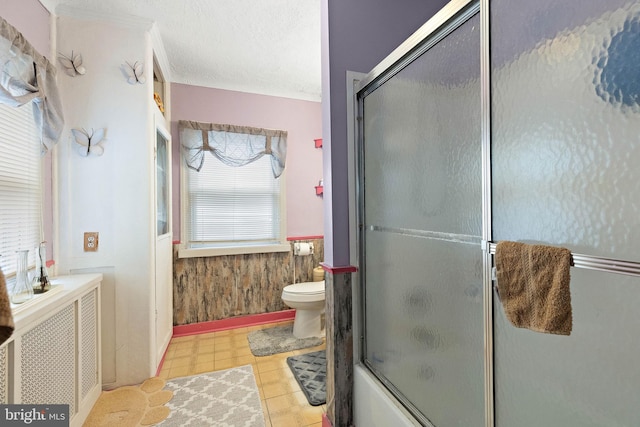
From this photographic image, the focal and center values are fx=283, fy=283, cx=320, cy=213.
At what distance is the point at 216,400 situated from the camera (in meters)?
1.83

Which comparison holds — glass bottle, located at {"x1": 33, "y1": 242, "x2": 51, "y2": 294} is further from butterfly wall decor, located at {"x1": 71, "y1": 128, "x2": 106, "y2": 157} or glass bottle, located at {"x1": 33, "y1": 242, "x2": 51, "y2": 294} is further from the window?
the window

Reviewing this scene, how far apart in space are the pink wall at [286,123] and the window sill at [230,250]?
0.19 meters

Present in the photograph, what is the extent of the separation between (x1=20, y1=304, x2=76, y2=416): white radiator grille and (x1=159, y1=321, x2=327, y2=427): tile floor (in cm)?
73

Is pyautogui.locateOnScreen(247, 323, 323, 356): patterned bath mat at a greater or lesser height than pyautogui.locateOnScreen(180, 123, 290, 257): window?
lesser

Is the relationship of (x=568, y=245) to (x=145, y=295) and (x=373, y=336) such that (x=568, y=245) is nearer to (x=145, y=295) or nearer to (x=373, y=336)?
(x=373, y=336)

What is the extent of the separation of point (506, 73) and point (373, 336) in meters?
1.28

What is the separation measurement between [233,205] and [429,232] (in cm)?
239

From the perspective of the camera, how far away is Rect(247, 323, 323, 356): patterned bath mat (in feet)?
8.14

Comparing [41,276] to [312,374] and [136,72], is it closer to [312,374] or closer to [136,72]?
[136,72]

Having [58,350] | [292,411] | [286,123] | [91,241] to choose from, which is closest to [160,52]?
[286,123]

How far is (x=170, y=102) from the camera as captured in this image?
2.81 meters

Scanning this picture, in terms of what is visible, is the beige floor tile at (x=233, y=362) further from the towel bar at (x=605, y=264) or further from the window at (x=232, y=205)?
the towel bar at (x=605, y=264)

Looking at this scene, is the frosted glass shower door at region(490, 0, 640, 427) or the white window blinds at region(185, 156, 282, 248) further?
the white window blinds at region(185, 156, 282, 248)

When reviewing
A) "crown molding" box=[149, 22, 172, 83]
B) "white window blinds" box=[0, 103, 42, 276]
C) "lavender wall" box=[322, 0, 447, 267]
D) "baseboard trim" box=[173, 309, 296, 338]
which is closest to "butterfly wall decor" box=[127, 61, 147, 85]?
"crown molding" box=[149, 22, 172, 83]
